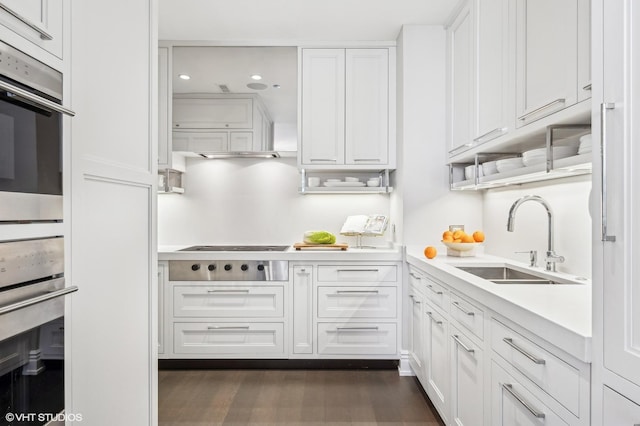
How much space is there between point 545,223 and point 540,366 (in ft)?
4.32

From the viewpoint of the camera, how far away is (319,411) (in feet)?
7.92

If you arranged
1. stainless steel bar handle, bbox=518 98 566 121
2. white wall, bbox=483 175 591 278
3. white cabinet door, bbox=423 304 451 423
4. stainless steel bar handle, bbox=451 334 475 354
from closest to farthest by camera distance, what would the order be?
stainless steel bar handle, bbox=518 98 566 121 → stainless steel bar handle, bbox=451 334 475 354 → white wall, bbox=483 175 591 278 → white cabinet door, bbox=423 304 451 423

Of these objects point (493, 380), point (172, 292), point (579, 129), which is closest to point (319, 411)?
Result: point (493, 380)

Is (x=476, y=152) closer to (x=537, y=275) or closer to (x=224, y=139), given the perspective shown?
(x=537, y=275)

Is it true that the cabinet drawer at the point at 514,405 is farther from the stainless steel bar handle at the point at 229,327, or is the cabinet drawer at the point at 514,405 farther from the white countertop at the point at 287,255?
the stainless steel bar handle at the point at 229,327

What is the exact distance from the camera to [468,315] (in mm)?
1772

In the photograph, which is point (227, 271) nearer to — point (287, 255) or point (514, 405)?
point (287, 255)

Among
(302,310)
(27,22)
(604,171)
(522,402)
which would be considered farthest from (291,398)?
(27,22)

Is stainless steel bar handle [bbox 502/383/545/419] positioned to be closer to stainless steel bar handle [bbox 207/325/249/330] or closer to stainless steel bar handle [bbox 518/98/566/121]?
stainless steel bar handle [bbox 518/98/566/121]

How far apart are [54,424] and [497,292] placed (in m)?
1.49

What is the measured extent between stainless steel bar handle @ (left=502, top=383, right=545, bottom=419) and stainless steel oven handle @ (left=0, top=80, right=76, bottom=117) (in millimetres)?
1624

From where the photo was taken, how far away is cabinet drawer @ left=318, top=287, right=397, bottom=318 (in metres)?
3.05

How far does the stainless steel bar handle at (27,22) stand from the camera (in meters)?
0.88

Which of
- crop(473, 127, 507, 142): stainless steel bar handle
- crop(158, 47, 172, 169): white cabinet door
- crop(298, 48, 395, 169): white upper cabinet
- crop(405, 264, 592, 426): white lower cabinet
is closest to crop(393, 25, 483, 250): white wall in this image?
crop(298, 48, 395, 169): white upper cabinet
